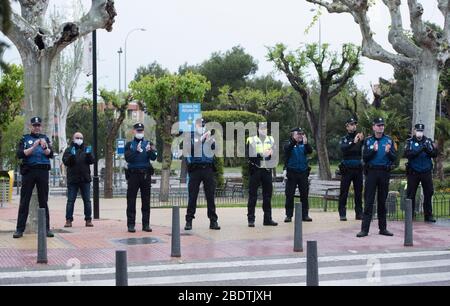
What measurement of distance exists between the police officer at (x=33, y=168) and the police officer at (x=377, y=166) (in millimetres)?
5790

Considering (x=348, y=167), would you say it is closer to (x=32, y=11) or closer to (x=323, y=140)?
(x=32, y=11)

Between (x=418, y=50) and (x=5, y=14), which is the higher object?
(x=418, y=50)

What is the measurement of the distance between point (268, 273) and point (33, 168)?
5286mm

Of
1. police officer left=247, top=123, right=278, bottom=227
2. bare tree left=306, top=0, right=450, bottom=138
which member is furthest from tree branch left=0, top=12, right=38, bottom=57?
bare tree left=306, top=0, right=450, bottom=138

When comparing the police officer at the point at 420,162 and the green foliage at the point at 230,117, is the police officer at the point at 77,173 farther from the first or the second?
the green foliage at the point at 230,117

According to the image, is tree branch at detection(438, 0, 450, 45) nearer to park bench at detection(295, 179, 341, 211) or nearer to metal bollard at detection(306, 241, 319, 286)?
park bench at detection(295, 179, 341, 211)

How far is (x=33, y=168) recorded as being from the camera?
11.8 meters

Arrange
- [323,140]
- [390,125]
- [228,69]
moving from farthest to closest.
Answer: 1. [228,69]
2. [323,140]
3. [390,125]

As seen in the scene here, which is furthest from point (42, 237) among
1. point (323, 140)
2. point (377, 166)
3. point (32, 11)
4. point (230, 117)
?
point (323, 140)

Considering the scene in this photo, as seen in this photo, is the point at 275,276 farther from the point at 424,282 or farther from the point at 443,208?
the point at 443,208

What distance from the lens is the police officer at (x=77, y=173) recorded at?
14.0 metres

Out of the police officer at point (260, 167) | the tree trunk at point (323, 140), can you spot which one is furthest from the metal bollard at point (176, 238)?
the tree trunk at point (323, 140)
